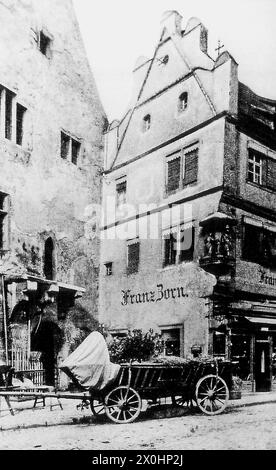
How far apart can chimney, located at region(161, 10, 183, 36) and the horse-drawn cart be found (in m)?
3.81

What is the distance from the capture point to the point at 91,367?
242 inches

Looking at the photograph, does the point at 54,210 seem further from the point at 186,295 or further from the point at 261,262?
the point at 261,262

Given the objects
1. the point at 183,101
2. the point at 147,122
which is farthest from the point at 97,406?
the point at 183,101

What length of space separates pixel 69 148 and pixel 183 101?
2493mm

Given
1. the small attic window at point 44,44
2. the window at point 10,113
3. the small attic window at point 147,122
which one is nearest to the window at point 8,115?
the window at point 10,113

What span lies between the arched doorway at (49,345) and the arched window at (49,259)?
103cm

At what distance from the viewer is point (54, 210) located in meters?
10.0

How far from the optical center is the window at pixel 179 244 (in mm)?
8706

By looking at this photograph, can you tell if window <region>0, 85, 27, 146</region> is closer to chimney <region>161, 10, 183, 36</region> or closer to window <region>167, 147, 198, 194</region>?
window <region>167, 147, 198, 194</region>

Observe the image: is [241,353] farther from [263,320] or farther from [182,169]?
[182,169]

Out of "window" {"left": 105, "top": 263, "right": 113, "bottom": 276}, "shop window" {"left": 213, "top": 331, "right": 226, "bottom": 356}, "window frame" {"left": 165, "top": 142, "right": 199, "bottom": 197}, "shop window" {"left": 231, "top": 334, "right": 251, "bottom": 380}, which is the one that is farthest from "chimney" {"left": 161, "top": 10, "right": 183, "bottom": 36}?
"shop window" {"left": 231, "top": 334, "right": 251, "bottom": 380}

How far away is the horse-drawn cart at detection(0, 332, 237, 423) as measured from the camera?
6.14 metres
